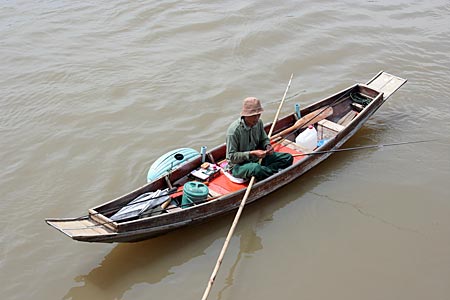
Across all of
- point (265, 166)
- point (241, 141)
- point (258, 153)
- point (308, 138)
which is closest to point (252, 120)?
point (241, 141)

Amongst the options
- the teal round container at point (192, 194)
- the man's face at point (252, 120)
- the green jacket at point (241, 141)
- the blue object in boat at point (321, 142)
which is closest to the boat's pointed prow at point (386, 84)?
the blue object in boat at point (321, 142)

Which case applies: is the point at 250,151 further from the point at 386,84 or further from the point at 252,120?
the point at 386,84

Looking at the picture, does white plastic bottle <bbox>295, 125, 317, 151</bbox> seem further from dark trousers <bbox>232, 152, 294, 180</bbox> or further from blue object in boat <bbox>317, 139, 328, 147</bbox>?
dark trousers <bbox>232, 152, 294, 180</bbox>

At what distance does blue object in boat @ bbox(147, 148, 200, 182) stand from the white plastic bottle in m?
1.80

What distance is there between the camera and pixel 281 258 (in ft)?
21.2

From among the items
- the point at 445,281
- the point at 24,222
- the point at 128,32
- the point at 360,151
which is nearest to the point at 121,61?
the point at 128,32

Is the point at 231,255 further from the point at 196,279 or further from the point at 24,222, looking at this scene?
the point at 24,222

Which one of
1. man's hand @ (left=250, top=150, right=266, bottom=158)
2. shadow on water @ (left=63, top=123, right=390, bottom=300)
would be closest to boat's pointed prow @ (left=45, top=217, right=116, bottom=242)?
A: shadow on water @ (left=63, top=123, right=390, bottom=300)

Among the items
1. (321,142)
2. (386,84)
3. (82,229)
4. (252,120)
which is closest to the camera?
(82,229)

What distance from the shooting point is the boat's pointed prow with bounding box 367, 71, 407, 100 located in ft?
29.1

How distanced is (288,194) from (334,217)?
2.65 feet

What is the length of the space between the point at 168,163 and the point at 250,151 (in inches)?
48.5

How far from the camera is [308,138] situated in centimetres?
784

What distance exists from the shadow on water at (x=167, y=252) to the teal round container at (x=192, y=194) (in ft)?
1.70
